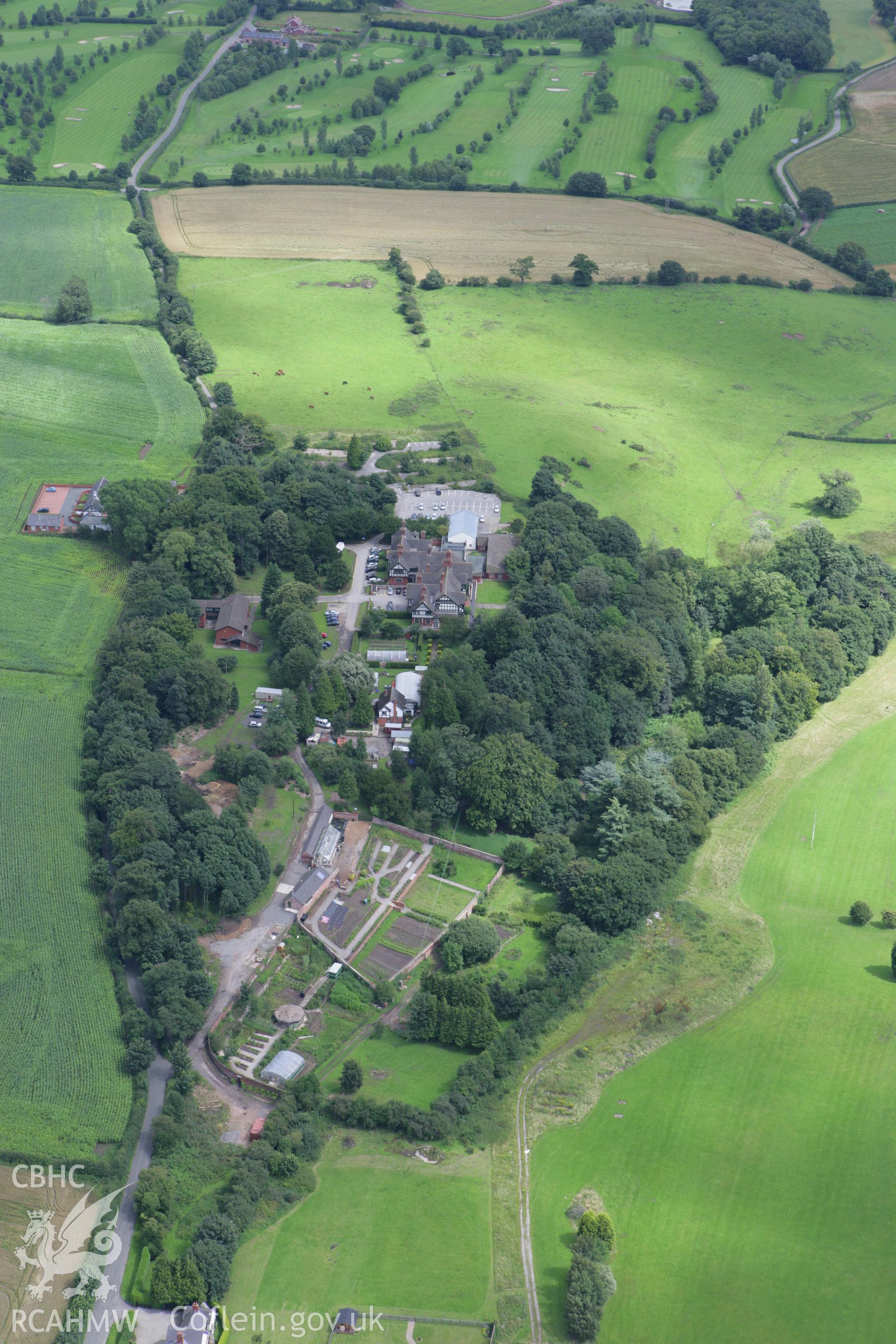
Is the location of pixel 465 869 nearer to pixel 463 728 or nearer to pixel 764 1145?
pixel 463 728

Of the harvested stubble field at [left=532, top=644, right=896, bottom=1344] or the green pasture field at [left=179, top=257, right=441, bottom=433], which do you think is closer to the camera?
the harvested stubble field at [left=532, top=644, right=896, bottom=1344]

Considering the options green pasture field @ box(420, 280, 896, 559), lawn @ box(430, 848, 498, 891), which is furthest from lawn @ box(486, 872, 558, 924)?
green pasture field @ box(420, 280, 896, 559)

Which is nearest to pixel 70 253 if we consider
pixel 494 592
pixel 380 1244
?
pixel 494 592

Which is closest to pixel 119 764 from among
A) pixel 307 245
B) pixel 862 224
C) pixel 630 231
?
pixel 307 245

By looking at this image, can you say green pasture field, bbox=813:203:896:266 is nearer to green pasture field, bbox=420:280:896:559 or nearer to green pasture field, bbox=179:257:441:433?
green pasture field, bbox=420:280:896:559

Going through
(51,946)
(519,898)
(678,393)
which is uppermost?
(678,393)

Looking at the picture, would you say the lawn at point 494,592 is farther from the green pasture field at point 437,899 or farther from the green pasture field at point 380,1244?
the green pasture field at point 380,1244
